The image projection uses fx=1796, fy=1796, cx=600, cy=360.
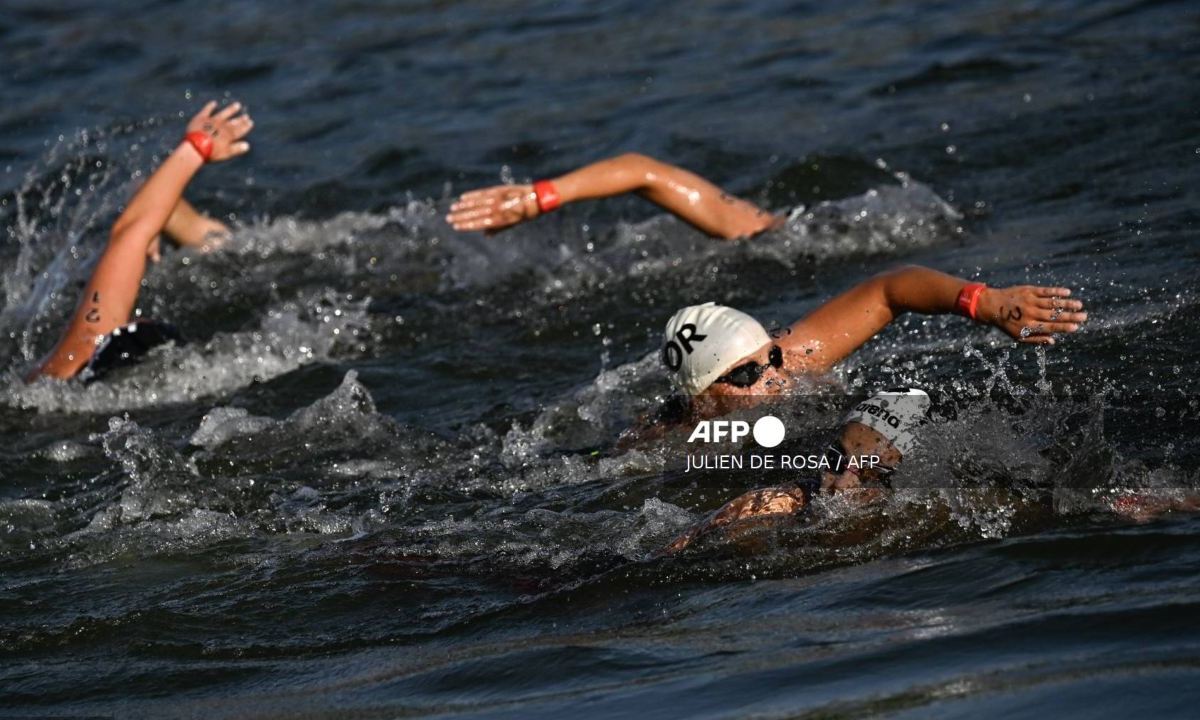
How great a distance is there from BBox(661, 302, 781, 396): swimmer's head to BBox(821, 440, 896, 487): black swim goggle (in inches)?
29.9

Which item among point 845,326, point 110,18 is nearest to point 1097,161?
point 845,326

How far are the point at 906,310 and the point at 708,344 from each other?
2.52 ft

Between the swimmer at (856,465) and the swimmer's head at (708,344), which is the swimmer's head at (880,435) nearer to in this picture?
the swimmer at (856,465)

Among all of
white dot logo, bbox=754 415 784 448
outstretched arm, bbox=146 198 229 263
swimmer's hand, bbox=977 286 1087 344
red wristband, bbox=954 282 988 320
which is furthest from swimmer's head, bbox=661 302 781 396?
outstretched arm, bbox=146 198 229 263

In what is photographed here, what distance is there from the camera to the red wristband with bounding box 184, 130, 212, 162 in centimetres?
931

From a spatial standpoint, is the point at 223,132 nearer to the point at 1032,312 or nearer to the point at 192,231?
the point at 192,231

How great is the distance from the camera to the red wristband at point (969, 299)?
6148 mm

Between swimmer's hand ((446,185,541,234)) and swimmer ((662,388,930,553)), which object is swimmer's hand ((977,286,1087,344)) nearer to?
swimmer ((662,388,930,553))

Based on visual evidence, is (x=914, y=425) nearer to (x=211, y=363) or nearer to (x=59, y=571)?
(x=59, y=571)

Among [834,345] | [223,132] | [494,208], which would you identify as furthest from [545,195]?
[223,132]

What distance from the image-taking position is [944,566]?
18.7 feet

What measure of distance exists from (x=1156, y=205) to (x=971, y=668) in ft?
18.1

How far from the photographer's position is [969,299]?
20.3ft

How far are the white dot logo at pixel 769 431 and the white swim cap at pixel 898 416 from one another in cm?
95
